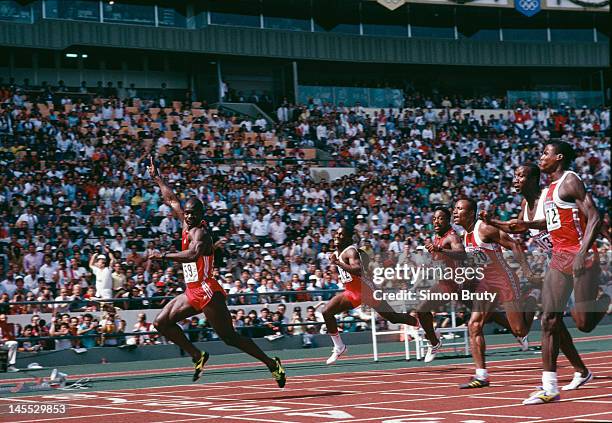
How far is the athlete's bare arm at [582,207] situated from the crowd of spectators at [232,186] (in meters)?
11.8

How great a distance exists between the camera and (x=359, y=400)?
31.8ft

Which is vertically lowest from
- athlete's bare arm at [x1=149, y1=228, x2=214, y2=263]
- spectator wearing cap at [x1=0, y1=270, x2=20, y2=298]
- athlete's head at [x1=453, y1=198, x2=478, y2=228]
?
spectator wearing cap at [x1=0, y1=270, x2=20, y2=298]

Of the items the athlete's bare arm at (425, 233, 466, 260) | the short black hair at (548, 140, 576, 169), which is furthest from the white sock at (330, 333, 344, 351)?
the short black hair at (548, 140, 576, 169)

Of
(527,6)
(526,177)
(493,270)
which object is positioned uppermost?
(527,6)

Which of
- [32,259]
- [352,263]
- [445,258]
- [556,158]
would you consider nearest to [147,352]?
[32,259]

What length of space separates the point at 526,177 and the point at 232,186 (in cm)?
1713

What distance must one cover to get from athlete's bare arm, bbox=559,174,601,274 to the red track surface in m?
1.26

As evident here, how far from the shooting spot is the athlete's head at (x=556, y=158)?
8.80 metres

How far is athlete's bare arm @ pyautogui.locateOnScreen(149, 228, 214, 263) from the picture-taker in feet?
35.2

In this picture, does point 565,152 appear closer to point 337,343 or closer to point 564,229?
point 564,229

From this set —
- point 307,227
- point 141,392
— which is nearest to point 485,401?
point 141,392

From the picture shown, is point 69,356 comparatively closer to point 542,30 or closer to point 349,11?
Answer: point 349,11

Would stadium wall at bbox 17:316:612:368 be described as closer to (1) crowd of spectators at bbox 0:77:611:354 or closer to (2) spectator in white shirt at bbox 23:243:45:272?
(1) crowd of spectators at bbox 0:77:611:354

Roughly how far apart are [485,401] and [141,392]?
195 inches
